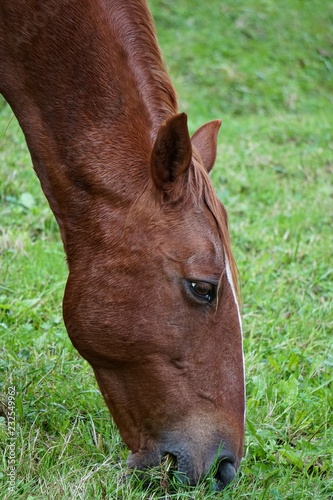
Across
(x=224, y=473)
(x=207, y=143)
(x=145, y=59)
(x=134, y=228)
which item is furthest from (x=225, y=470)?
(x=145, y=59)

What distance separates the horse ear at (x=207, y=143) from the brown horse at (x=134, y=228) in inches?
10.9

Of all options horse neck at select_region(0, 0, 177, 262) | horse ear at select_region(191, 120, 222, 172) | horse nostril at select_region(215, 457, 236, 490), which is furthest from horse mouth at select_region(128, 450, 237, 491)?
horse ear at select_region(191, 120, 222, 172)

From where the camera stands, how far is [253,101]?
9.02m

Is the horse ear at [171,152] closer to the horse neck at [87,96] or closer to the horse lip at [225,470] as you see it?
the horse neck at [87,96]

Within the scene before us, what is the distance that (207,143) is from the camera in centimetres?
304

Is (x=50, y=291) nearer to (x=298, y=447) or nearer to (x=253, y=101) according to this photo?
(x=298, y=447)

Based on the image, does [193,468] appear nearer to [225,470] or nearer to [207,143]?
[225,470]

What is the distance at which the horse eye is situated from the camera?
2.53 meters

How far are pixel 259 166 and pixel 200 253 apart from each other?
427 cm

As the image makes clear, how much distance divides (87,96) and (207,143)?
57 centimetres

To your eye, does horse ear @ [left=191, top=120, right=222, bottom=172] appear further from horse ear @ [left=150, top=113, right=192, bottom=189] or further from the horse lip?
the horse lip

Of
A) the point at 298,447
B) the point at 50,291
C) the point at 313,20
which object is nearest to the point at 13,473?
the point at 298,447

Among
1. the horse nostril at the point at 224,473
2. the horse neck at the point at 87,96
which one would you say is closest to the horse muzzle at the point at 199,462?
the horse nostril at the point at 224,473

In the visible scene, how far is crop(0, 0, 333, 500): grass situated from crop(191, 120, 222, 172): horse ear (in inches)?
33.3
